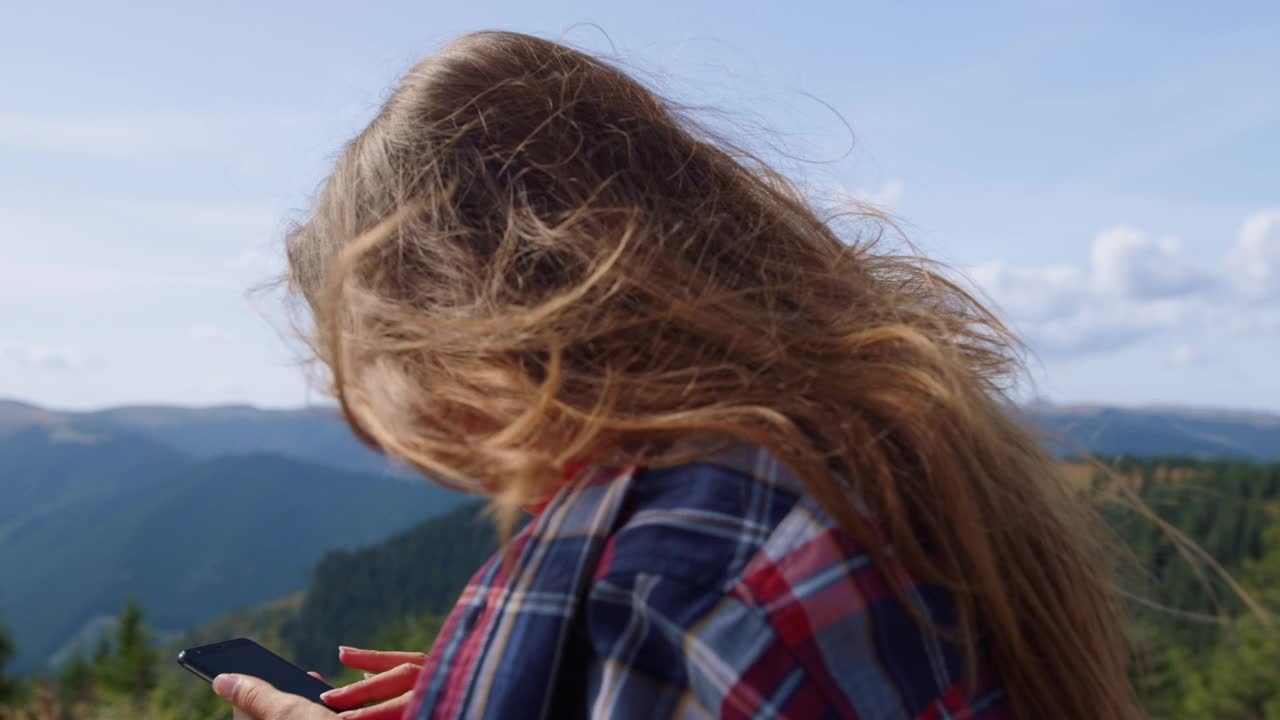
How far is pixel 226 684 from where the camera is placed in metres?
1.34

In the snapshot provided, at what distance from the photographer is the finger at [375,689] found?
1.34 meters

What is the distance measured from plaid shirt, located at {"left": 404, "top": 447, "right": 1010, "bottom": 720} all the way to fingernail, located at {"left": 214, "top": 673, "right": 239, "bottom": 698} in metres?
0.51

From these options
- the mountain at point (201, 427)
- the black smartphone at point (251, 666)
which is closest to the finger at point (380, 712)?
the black smartphone at point (251, 666)

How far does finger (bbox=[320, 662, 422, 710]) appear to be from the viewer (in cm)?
134

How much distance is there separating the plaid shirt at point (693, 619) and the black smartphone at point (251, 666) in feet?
1.77

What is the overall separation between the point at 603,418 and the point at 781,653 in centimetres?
28

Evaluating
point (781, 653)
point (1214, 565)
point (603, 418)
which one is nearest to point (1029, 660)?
point (781, 653)

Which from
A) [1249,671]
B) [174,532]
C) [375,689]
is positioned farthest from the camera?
[174,532]

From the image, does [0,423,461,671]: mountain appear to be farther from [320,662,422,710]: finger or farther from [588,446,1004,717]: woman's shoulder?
[588,446,1004,717]: woman's shoulder

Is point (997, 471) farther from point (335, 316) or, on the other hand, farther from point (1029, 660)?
point (335, 316)

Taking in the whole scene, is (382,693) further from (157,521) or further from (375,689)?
(157,521)

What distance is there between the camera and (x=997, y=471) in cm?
113

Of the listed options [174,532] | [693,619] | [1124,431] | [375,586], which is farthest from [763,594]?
[174,532]

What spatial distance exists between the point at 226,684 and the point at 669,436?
2.44 ft
